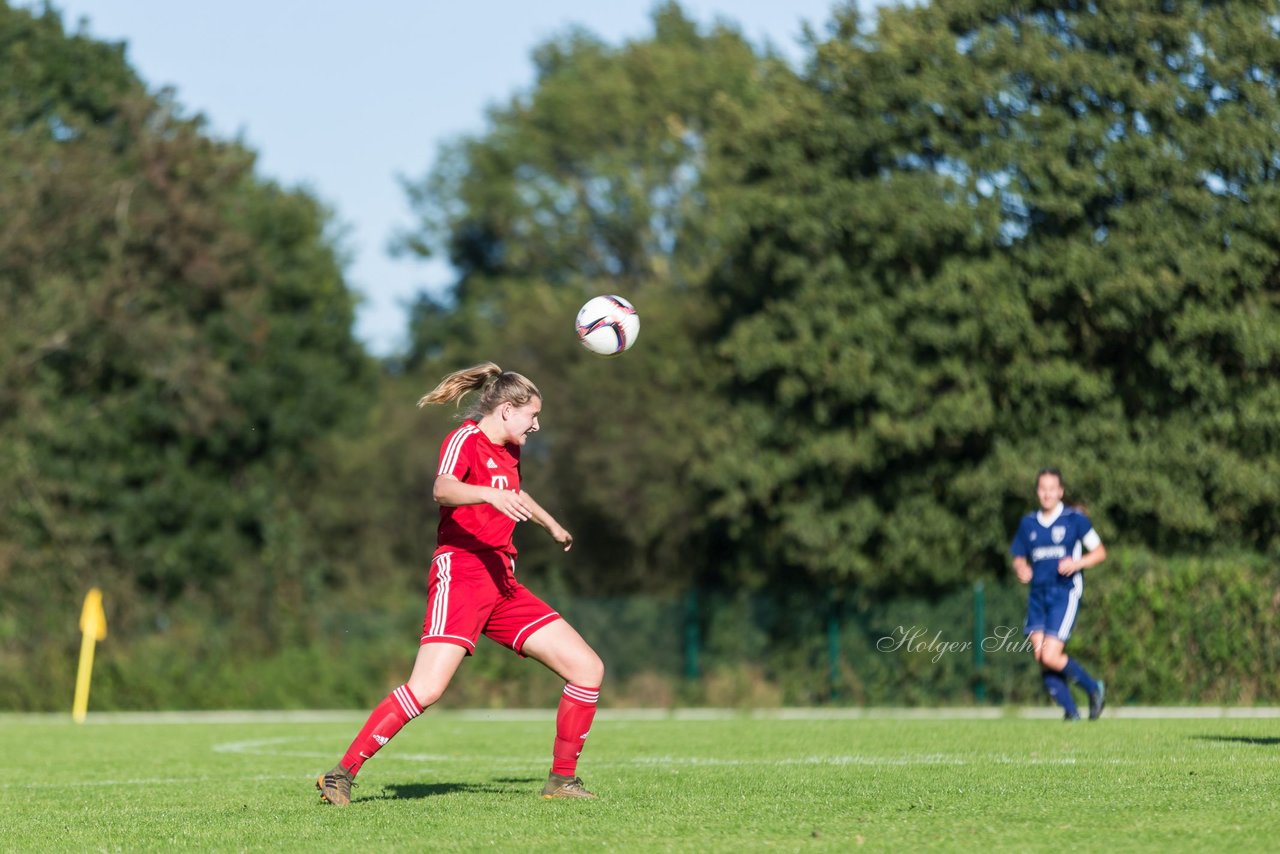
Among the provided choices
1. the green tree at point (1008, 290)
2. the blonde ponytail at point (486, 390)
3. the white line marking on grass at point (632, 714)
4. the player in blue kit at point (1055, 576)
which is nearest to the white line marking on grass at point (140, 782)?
the blonde ponytail at point (486, 390)

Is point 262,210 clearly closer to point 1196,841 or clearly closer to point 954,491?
point 954,491

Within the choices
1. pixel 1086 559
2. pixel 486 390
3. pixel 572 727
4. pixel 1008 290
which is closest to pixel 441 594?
pixel 572 727

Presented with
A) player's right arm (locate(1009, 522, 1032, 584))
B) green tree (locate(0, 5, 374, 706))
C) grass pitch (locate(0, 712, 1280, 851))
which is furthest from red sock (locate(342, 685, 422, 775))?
green tree (locate(0, 5, 374, 706))

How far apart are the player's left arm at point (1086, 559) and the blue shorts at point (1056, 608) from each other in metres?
0.20

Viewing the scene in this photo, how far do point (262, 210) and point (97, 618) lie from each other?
57.4ft

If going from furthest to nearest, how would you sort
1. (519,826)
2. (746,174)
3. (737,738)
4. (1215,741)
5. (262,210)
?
1. (262,210)
2. (746,174)
3. (737,738)
4. (1215,741)
5. (519,826)

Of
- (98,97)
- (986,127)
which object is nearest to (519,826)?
(986,127)

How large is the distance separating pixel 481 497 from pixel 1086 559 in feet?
25.3

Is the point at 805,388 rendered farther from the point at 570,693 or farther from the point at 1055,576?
the point at 570,693

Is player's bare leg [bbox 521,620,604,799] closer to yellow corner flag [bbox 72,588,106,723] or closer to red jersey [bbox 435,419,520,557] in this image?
red jersey [bbox 435,419,520,557]

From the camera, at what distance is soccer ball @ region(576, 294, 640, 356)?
32.0 ft

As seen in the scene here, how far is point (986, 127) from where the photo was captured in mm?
26625

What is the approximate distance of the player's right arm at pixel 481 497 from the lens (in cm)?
783

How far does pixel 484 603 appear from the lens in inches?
331
